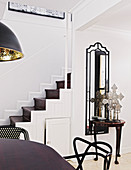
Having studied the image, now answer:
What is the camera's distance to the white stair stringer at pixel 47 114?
324 centimetres

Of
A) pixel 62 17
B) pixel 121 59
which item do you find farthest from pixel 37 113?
pixel 62 17

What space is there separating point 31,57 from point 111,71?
1.84 m

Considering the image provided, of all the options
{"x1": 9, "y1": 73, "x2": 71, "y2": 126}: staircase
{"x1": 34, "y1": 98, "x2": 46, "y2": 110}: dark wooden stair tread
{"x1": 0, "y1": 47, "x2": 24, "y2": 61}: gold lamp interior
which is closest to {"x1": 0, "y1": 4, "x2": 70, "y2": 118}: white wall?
{"x1": 9, "y1": 73, "x2": 71, "y2": 126}: staircase

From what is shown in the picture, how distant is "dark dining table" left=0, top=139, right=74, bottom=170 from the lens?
4.47 feet

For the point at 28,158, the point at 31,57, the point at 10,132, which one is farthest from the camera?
the point at 31,57

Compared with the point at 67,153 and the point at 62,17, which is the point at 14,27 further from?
the point at 67,153

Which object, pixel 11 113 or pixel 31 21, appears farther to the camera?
pixel 31 21

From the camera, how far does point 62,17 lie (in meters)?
4.98

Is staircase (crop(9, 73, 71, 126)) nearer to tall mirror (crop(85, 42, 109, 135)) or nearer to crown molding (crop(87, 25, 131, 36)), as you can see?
tall mirror (crop(85, 42, 109, 135))

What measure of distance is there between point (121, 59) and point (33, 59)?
1.96 metres

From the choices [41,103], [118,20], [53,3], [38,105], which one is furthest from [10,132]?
[118,20]

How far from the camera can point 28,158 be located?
1519mm

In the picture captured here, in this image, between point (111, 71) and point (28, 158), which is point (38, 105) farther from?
point (28, 158)

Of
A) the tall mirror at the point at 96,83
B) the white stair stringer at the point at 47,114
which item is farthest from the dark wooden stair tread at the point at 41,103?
the tall mirror at the point at 96,83
